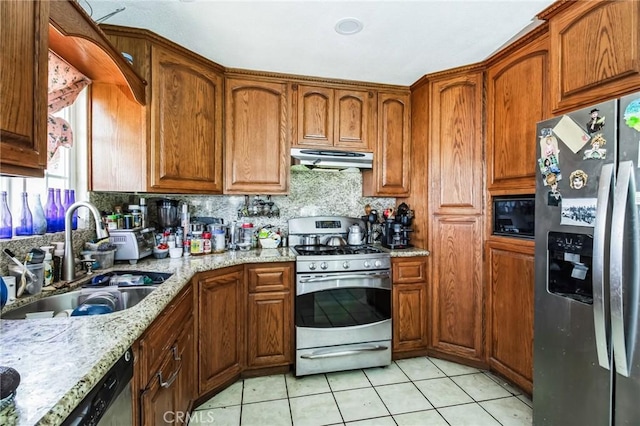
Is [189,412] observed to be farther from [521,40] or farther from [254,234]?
[521,40]

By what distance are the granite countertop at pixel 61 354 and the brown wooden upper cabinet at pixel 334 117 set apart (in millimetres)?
1742

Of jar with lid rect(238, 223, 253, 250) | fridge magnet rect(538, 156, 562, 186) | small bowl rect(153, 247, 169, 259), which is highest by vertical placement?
fridge magnet rect(538, 156, 562, 186)

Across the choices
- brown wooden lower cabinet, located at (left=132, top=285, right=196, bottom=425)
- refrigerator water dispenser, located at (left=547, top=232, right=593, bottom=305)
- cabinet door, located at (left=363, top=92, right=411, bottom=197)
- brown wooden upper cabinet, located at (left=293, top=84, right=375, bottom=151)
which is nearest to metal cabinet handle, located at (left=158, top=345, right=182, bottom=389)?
brown wooden lower cabinet, located at (left=132, top=285, right=196, bottom=425)

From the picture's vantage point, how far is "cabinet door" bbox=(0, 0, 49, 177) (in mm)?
701

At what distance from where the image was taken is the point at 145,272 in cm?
166

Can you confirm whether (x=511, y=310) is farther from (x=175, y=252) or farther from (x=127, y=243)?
(x=127, y=243)

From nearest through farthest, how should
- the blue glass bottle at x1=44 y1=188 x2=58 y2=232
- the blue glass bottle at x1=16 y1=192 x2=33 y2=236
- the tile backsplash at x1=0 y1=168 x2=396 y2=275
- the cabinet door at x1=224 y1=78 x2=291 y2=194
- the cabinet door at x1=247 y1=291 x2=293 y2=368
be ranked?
the blue glass bottle at x1=16 y1=192 x2=33 y2=236 < the blue glass bottle at x1=44 y1=188 x2=58 y2=232 < the cabinet door at x1=247 y1=291 x2=293 y2=368 < the cabinet door at x1=224 y1=78 x2=291 y2=194 < the tile backsplash at x1=0 y1=168 x2=396 y2=275

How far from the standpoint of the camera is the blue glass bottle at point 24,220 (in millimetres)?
1394

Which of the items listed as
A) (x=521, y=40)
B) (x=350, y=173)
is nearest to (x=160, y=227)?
(x=350, y=173)

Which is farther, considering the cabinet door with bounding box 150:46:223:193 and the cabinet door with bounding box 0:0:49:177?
the cabinet door with bounding box 150:46:223:193

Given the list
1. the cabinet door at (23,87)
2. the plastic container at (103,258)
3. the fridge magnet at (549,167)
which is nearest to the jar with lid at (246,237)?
the plastic container at (103,258)

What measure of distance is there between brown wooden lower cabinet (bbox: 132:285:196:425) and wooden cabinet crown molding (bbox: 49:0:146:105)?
1.19m

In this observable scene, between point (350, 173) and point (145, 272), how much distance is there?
194 centimetres

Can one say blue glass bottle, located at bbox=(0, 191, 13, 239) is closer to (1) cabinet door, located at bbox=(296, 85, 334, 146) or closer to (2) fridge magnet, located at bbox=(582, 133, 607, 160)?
(1) cabinet door, located at bbox=(296, 85, 334, 146)
